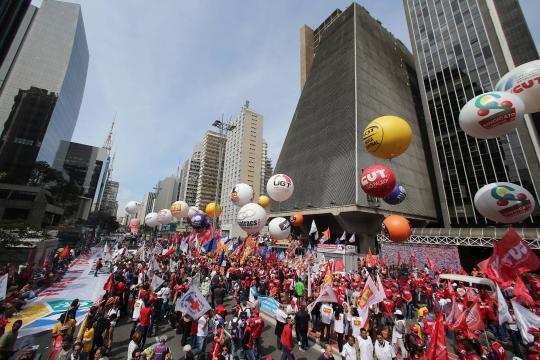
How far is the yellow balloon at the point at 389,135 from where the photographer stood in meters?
9.48

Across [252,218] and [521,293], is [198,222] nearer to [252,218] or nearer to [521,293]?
[252,218]

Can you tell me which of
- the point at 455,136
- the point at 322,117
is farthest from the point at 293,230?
the point at 455,136

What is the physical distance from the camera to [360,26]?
50.5 metres

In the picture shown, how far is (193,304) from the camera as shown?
25.9ft

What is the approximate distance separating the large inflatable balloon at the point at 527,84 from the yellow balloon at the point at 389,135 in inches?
126

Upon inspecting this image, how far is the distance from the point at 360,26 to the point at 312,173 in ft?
111

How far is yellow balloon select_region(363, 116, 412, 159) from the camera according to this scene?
31.1 ft

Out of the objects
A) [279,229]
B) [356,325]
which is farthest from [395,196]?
[356,325]

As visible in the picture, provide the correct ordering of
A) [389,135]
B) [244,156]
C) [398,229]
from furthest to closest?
[244,156], [398,229], [389,135]

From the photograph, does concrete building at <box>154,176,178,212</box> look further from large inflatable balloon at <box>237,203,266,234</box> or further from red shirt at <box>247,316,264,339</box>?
red shirt at <box>247,316,264,339</box>

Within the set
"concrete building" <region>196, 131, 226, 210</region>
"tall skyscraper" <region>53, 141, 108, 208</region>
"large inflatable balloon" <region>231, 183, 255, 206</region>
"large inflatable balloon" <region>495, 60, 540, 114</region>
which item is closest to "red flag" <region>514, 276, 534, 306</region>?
"large inflatable balloon" <region>495, 60, 540, 114</region>

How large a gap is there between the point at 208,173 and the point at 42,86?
198 ft

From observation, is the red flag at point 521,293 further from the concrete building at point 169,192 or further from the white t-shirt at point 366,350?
the concrete building at point 169,192

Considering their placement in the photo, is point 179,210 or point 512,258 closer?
point 512,258
